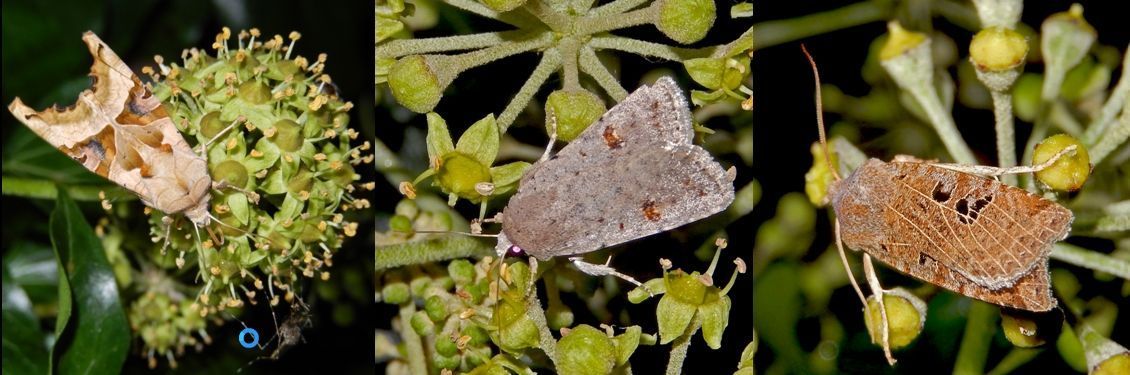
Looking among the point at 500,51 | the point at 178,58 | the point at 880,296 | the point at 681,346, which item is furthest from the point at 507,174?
the point at 178,58

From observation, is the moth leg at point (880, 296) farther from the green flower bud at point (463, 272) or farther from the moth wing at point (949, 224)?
the green flower bud at point (463, 272)

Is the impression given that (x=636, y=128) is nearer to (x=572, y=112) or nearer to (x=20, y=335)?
(x=572, y=112)

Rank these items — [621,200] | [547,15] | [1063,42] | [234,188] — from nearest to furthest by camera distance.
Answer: [621,200] < [547,15] < [234,188] < [1063,42]

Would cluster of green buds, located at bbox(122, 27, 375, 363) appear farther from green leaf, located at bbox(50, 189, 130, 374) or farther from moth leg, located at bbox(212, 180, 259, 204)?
green leaf, located at bbox(50, 189, 130, 374)

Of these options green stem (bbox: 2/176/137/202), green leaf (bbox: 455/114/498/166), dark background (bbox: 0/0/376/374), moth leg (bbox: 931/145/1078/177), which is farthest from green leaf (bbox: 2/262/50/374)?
moth leg (bbox: 931/145/1078/177)

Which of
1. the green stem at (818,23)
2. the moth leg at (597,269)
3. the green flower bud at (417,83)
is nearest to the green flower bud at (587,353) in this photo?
the moth leg at (597,269)

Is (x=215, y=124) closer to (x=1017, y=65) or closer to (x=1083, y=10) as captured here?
(x=1017, y=65)
